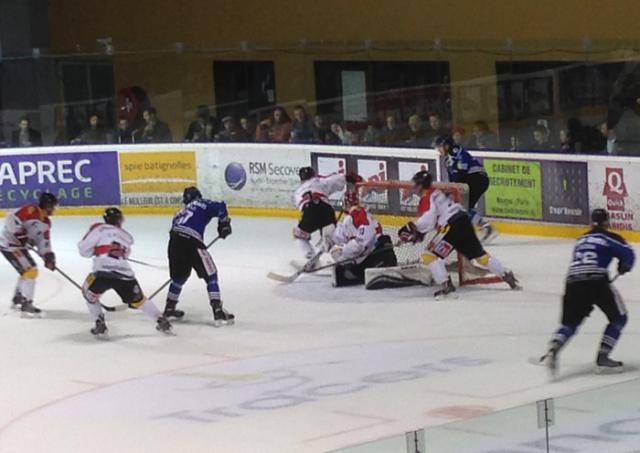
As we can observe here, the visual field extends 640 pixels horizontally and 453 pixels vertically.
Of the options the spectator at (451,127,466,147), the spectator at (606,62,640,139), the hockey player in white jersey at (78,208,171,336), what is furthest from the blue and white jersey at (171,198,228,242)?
the spectator at (451,127,466,147)

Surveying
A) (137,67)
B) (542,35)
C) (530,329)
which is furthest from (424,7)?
(530,329)

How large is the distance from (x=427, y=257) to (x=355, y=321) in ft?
3.31

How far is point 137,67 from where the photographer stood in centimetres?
2056

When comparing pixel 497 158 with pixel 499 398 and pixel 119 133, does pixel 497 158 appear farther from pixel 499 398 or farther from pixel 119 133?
pixel 499 398

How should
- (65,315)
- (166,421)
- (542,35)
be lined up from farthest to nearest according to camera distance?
1. (542,35)
2. (65,315)
3. (166,421)

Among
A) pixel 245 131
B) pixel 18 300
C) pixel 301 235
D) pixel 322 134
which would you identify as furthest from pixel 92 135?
pixel 18 300

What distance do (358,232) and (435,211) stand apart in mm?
1090

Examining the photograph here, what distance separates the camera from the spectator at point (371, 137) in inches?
733

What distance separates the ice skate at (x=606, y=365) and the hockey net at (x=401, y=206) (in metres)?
3.91

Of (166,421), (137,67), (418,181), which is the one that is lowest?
(166,421)

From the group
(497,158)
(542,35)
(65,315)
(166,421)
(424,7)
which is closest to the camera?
(166,421)

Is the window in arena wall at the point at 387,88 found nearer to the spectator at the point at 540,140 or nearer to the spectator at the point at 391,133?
the spectator at the point at 391,133

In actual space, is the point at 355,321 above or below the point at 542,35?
below

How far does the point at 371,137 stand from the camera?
18.7 m
